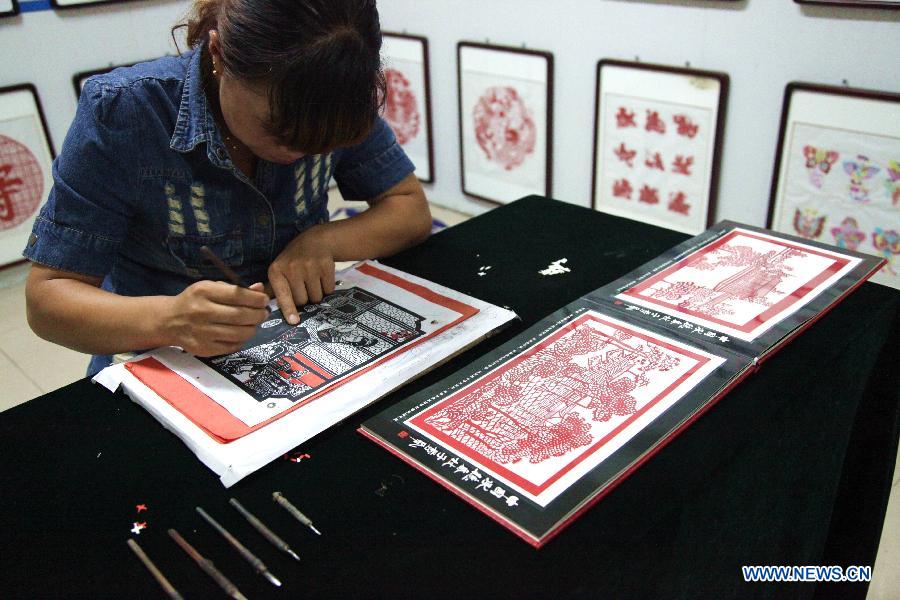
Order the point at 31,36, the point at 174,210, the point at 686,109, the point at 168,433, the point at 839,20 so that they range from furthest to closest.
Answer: the point at 31,36 → the point at 686,109 → the point at 839,20 → the point at 174,210 → the point at 168,433

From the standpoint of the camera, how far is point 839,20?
A: 1725 millimetres

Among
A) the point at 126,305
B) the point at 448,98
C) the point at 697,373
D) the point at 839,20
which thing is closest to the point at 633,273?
the point at 697,373

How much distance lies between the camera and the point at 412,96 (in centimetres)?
294

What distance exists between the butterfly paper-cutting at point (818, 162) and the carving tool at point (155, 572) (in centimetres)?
181

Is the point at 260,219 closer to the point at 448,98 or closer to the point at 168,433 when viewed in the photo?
the point at 168,433

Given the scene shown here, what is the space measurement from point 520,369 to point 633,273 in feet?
0.98

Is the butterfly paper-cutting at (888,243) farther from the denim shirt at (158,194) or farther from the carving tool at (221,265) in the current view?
the carving tool at (221,265)

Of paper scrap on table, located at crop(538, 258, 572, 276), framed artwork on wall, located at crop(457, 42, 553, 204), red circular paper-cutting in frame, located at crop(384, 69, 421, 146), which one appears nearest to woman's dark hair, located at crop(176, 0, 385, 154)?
paper scrap on table, located at crop(538, 258, 572, 276)

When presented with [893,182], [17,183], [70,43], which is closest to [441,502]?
[893,182]

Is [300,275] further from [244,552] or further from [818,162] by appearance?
[818,162]

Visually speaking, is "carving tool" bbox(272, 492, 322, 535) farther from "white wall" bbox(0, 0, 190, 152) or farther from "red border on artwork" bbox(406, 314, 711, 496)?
"white wall" bbox(0, 0, 190, 152)

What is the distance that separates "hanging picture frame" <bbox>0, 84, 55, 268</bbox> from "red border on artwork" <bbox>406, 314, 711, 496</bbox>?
7.26ft

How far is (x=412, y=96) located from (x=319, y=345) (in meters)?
2.24

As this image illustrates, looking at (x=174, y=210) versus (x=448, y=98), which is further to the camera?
(x=448, y=98)
